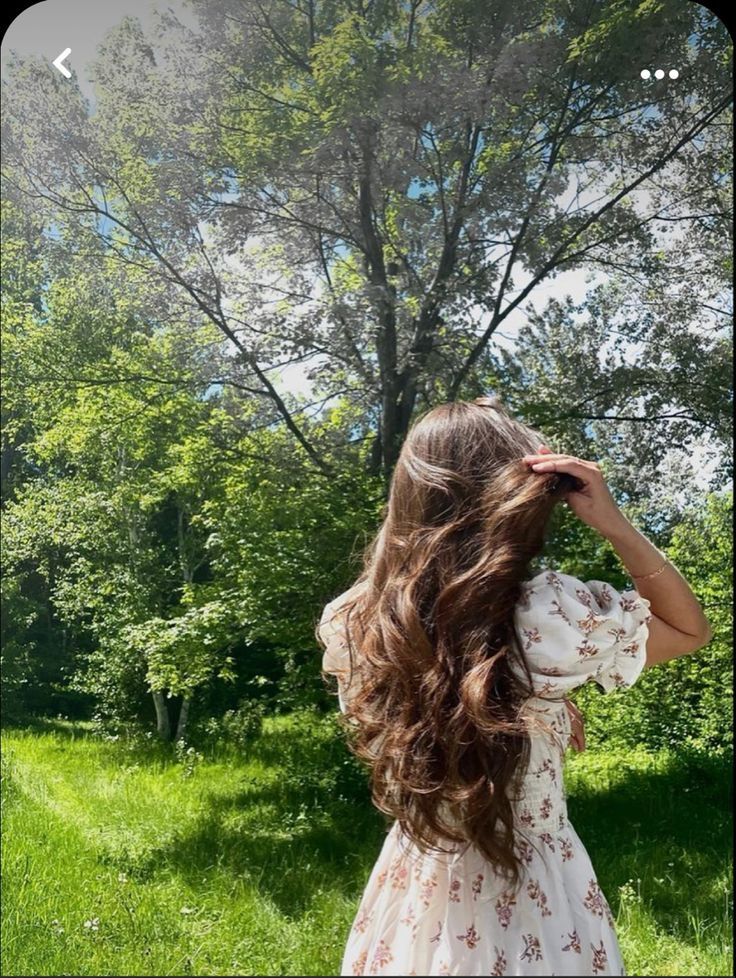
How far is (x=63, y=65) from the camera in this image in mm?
1909

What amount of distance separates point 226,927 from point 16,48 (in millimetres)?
2057

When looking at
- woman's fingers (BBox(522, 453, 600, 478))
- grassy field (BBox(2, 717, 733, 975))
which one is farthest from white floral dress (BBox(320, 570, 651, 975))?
grassy field (BBox(2, 717, 733, 975))

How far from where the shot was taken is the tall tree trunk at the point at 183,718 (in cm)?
204

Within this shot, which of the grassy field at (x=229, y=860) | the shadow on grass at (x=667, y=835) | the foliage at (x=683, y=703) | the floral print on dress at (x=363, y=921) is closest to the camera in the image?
the floral print on dress at (x=363, y=921)

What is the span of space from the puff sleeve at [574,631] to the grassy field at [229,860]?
1.23m

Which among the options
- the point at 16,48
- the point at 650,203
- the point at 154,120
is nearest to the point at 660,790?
the point at 650,203

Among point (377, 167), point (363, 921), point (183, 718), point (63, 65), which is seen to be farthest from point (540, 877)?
point (63, 65)

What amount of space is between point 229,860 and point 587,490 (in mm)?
1439

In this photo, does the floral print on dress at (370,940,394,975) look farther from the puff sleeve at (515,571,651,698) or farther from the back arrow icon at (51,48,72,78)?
the back arrow icon at (51,48,72,78)

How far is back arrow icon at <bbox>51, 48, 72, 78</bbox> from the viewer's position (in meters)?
1.90

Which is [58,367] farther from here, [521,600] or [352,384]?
[521,600]

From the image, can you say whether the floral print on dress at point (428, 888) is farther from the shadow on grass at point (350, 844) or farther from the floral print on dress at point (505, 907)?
the shadow on grass at point (350, 844)

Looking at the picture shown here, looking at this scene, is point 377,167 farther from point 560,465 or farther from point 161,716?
point 161,716

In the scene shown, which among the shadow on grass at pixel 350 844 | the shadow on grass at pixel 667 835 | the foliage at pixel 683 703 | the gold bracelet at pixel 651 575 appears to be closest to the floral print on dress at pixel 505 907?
the gold bracelet at pixel 651 575
